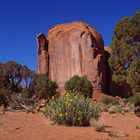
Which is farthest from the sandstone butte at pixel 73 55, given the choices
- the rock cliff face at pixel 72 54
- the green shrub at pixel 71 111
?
the green shrub at pixel 71 111

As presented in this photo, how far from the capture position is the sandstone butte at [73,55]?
56.4m

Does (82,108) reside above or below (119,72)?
below

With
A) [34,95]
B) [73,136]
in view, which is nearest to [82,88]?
[34,95]

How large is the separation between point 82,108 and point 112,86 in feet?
157

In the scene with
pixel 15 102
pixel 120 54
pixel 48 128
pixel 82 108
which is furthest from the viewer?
pixel 15 102

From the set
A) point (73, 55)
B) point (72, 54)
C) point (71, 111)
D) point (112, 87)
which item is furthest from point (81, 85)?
point (71, 111)

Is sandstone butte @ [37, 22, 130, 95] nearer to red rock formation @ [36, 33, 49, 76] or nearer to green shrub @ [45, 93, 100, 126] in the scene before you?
red rock formation @ [36, 33, 49, 76]

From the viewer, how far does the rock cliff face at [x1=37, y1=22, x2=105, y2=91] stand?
56.3 meters

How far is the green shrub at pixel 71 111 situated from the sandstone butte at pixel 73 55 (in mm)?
40518

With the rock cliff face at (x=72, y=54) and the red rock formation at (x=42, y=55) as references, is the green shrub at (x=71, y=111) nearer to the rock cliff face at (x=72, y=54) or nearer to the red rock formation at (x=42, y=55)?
the rock cliff face at (x=72, y=54)

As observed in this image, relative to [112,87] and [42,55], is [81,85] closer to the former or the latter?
[112,87]

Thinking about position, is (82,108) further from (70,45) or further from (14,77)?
(70,45)

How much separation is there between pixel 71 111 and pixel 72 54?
45.9 metres

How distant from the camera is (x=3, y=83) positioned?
34.6 m
